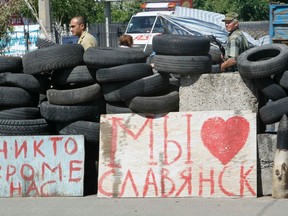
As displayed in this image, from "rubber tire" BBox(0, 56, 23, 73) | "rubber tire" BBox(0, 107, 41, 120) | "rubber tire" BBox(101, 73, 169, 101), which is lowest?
"rubber tire" BBox(0, 107, 41, 120)

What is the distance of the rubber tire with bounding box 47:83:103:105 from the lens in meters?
8.95

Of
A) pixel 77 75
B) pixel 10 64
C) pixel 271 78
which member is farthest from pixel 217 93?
pixel 10 64

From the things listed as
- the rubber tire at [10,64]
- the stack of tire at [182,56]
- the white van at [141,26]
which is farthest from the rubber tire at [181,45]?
the white van at [141,26]

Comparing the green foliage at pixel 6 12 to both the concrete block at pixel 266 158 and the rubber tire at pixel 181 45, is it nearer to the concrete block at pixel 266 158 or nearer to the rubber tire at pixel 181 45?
the rubber tire at pixel 181 45

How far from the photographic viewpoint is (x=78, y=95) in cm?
895

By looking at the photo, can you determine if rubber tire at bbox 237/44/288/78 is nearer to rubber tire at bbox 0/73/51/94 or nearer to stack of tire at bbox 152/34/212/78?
stack of tire at bbox 152/34/212/78

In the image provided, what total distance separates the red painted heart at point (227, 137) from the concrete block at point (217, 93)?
24 centimetres

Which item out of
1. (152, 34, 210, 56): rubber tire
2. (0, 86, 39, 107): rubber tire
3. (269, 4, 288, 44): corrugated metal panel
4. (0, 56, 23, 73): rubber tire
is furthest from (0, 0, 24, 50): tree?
(152, 34, 210, 56): rubber tire

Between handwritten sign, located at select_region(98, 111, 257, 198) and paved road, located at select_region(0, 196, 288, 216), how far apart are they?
0.50 ft

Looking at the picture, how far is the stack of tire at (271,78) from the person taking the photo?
8.35 m

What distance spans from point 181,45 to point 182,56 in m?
0.13

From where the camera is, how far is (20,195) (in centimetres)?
896

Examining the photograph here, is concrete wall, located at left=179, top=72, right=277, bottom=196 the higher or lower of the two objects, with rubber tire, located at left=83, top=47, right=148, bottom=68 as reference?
lower

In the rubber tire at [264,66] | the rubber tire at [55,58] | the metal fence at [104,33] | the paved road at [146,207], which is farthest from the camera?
the metal fence at [104,33]
